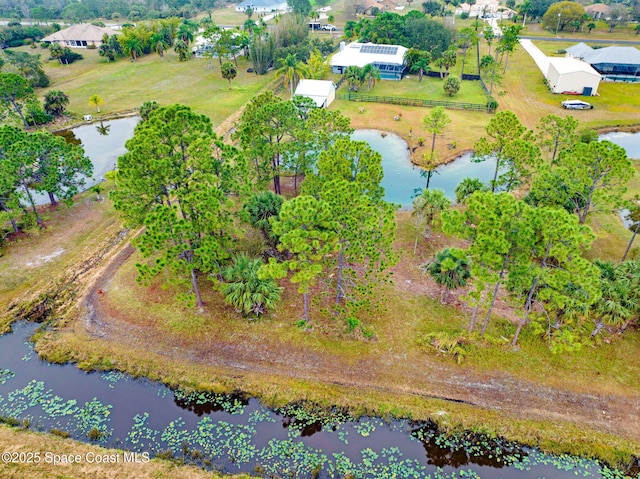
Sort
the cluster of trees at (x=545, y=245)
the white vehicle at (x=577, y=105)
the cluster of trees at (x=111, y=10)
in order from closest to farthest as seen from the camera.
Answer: the cluster of trees at (x=545, y=245), the white vehicle at (x=577, y=105), the cluster of trees at (x=111, y=10)

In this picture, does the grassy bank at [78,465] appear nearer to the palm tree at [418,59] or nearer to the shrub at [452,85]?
the shrub at [452,85]

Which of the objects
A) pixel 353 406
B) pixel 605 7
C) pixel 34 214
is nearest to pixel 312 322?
pixel 353 406

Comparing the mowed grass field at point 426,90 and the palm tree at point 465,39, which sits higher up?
the palm tree at point 465,39

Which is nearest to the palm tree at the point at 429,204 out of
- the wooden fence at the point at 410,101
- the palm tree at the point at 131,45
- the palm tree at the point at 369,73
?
the wooden fence at the point at 410,101

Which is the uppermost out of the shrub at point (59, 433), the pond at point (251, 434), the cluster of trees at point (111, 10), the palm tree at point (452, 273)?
the cluster of trees at point (111, 10)

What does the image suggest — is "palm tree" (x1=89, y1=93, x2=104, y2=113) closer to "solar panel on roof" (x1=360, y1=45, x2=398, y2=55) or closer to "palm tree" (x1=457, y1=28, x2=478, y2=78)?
"solar panel on roof" (x1=360, y1=45, x2=398, y2=55)

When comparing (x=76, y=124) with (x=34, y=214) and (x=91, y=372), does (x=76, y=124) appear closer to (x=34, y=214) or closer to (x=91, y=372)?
(x=34, y=214)

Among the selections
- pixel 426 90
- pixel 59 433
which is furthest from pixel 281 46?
pixel 59 433
